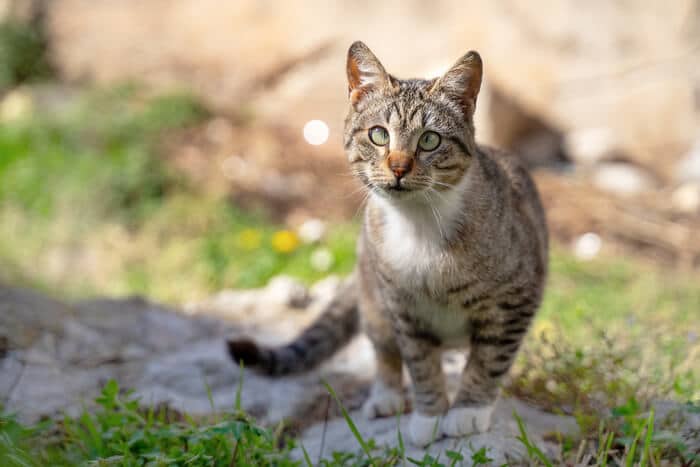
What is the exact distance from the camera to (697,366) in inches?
128

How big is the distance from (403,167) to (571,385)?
1102mm

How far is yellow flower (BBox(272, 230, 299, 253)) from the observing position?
5648mm

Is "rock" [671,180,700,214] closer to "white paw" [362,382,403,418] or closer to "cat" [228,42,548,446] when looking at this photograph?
"cat" [228,42,548,446]

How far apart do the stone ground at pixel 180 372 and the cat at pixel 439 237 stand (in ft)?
0.74

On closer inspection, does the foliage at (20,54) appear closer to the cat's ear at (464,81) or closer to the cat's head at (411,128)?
the cat's head at (411,128)

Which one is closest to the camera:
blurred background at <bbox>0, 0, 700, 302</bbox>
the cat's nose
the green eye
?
the cat's nose

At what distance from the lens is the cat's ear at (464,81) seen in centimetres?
257

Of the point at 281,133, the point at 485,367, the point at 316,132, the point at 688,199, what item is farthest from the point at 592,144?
the point at 485,367

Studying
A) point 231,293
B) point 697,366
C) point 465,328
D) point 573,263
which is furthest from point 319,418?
point 573,263

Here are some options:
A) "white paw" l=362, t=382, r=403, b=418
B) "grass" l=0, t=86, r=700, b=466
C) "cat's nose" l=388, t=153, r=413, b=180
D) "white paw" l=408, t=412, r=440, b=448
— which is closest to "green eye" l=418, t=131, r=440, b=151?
"cat's nose" l=388, t=153, r=413, b=180

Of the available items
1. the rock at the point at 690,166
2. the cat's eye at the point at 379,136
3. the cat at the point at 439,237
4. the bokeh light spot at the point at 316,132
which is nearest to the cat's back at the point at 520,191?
the cat at the point at 439,237

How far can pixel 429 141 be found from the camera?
100 inches

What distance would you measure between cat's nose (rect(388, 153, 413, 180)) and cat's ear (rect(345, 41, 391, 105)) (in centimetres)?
39

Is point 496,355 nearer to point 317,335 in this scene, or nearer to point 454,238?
point 454,238
